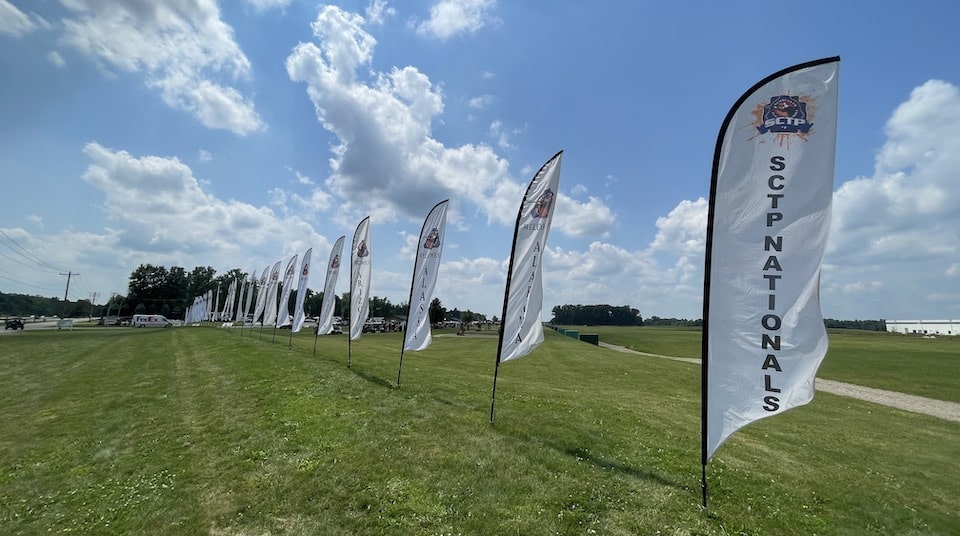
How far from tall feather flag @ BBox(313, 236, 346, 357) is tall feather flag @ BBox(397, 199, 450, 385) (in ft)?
Result: 27.3

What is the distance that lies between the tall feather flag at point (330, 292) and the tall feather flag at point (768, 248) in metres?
18.6

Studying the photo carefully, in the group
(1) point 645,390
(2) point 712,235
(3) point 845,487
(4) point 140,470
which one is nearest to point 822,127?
(2) point 712,235

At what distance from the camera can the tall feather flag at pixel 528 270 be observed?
10.4 meters

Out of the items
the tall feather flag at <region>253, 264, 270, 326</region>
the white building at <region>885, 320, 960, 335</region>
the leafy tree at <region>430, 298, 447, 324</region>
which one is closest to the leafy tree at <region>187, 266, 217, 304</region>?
the leafy tree at <region>430, 298, 447, 324</region>

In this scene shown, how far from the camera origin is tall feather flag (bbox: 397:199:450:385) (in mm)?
14523

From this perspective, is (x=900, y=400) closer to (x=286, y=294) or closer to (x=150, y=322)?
(x=286, y=294)

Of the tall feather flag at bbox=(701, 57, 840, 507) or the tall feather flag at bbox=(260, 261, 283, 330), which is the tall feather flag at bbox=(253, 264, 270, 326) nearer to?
the tall feather flag at bbox=(260, 261, 283, 330)

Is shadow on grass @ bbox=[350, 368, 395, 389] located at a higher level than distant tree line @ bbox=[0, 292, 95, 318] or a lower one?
higher

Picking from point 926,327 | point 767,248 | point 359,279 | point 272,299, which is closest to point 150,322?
point 272,299

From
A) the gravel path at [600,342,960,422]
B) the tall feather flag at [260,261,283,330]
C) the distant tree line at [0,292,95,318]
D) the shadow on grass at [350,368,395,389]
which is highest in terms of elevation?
the tall feather flag at [260,261,283,330]

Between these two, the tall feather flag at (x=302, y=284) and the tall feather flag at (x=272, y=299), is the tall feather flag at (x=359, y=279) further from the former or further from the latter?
the tall feather flag at (x=272, y=299)

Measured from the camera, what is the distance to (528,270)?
34.4 feet

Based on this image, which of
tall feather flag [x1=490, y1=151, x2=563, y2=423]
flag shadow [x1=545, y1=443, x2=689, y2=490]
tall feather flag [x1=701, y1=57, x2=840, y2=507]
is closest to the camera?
tall feather flag [x1=701, y1=57, x2=840, y2=507]

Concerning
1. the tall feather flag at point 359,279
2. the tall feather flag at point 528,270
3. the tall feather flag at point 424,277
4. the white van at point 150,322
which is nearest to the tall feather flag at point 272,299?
the tall feather flag at point 359,279
